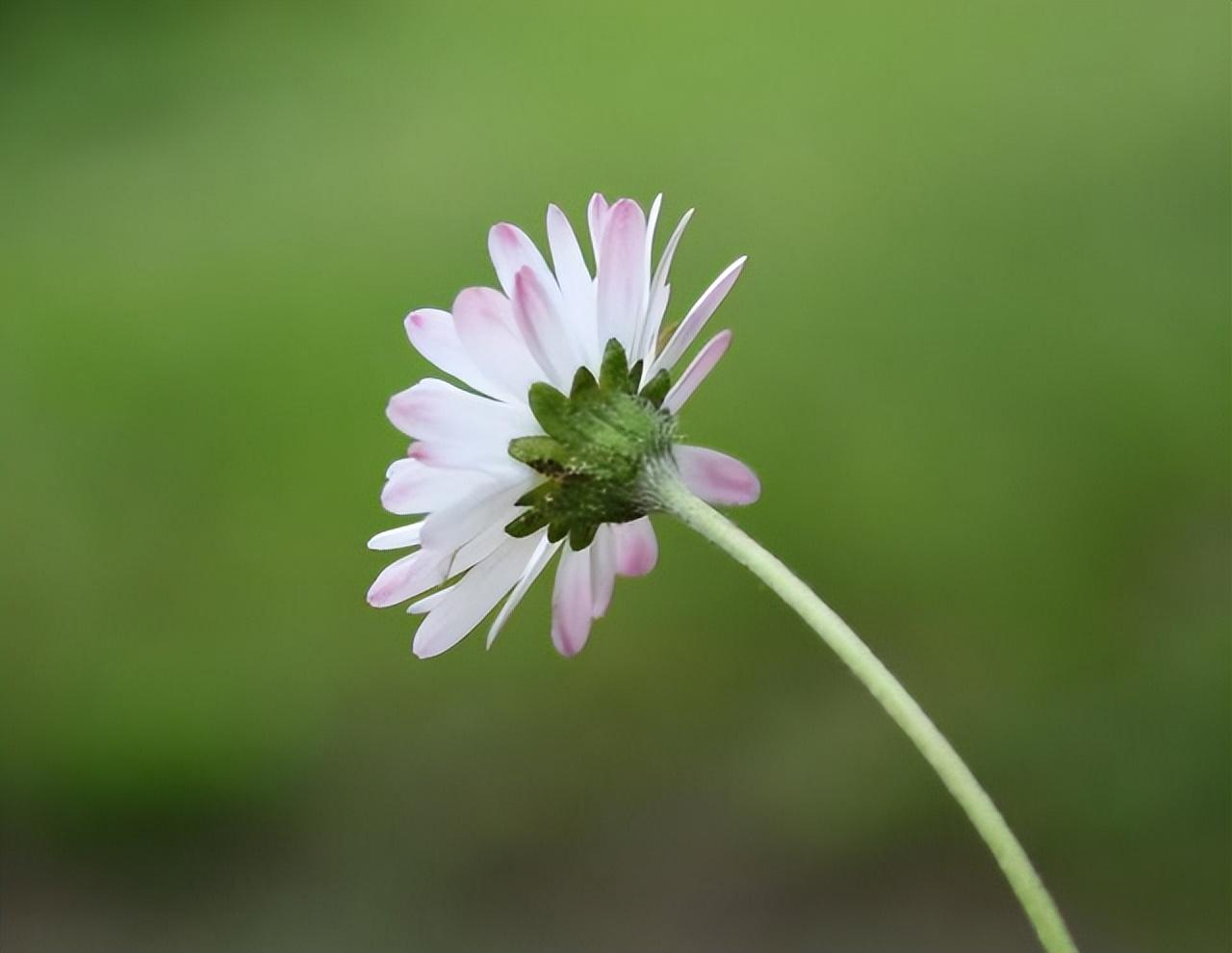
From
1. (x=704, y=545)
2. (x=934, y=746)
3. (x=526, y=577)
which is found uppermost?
(x=704, y=545)

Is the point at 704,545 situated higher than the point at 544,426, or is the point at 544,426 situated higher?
the point at 704,545

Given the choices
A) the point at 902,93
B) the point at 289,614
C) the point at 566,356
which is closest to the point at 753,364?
the point at 902,93

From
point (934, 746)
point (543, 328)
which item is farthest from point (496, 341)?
point (934, 746)

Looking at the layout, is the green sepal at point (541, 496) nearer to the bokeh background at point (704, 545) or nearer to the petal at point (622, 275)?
the petal at point (622, 275)

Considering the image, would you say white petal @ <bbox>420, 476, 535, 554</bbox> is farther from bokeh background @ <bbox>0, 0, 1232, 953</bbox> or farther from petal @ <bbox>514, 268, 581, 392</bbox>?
bokeh background @ <bbox>0, 0, 1232, 953</bbox>

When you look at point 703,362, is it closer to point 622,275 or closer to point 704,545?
point 622,275

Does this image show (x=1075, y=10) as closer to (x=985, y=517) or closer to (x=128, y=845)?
(x=985, y=517)

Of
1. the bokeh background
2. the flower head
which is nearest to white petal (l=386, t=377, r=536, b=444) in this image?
the flower head
